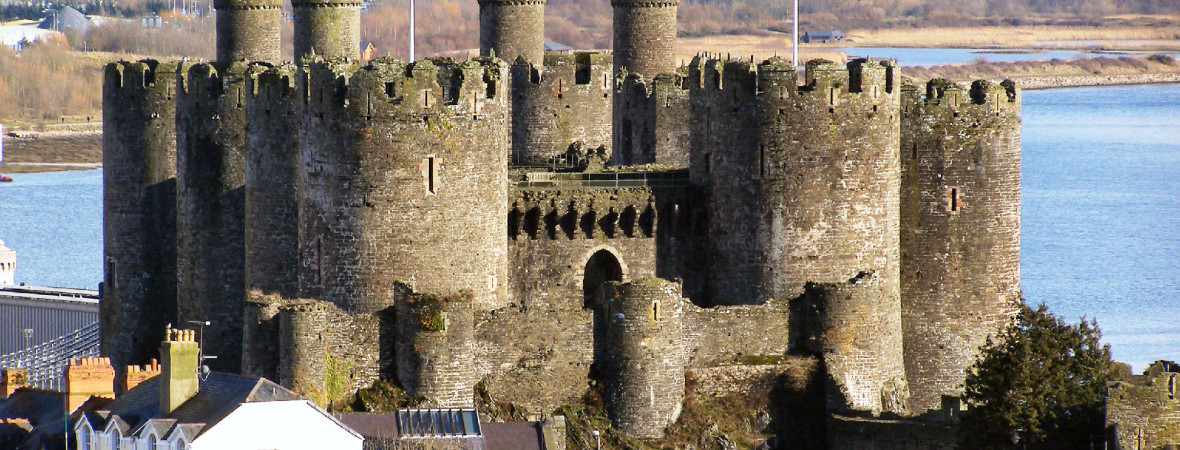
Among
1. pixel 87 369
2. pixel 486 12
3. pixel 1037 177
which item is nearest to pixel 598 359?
pixel 87 369

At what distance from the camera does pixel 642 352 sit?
128ft

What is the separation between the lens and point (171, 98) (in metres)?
45.2

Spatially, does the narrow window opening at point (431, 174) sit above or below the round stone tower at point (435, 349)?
above

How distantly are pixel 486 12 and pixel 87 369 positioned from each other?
57.1ft

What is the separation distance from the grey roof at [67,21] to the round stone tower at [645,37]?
113511mm

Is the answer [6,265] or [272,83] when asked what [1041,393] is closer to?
[272,83]

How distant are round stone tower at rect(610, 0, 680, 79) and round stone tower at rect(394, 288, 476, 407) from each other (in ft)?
50.3

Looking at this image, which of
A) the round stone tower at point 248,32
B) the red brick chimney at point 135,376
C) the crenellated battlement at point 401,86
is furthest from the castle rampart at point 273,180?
the round stone tower at point 248,32

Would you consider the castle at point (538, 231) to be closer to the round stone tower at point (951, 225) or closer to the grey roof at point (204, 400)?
the round stone tower at point (951, 225)

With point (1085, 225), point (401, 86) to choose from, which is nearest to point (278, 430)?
point (401, 86)

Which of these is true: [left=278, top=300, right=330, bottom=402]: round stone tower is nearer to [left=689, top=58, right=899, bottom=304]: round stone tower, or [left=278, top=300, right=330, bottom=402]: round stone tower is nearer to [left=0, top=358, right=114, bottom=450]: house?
[left=0, top=358, right=114, bottom=450]: house

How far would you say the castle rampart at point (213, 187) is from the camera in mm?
43344

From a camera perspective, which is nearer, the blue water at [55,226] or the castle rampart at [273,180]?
the castle rampart at [273,180]

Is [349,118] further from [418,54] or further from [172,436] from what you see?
[418,54]
